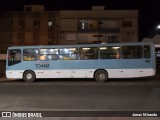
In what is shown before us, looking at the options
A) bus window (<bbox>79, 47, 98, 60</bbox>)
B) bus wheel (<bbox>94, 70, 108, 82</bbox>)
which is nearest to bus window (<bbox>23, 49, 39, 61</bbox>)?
bus window (<bbox>79, 47, 98, 60</bbox>)

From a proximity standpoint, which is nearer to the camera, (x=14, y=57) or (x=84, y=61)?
(x=84, y=61)

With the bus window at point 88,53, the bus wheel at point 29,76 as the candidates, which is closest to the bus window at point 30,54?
the bus wheel at point 29,76

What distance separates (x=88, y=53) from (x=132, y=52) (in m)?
3.00

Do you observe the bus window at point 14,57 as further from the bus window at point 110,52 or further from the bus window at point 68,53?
the bus window at point 110,52

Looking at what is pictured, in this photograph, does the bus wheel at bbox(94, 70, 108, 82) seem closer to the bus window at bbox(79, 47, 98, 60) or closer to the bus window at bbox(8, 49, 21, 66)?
the bus window at bbox(79, 47, 98, 60)

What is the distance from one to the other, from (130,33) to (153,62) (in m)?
39.6

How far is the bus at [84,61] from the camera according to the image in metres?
23.9

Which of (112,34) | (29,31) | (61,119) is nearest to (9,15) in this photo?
(29,31)

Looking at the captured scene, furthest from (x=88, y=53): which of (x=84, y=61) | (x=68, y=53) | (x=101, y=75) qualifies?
(x=101, y=75)

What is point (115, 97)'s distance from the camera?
14953 mm

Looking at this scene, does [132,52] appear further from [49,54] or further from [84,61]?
[49,54]

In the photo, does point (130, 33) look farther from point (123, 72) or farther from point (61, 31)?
point (123, 72)

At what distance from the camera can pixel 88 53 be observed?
24844mm

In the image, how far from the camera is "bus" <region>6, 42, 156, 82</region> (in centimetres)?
2392
